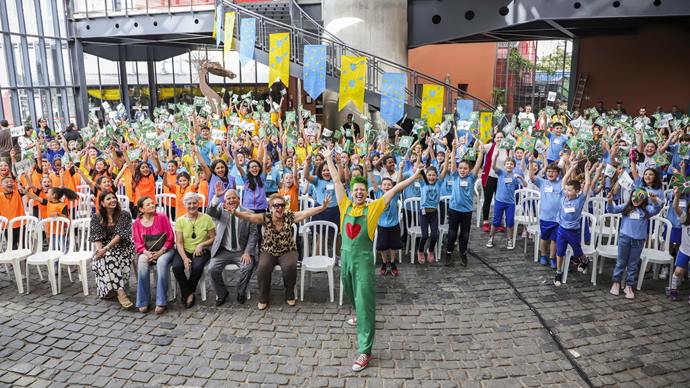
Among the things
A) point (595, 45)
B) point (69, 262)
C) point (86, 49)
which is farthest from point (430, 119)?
point (86, 49)

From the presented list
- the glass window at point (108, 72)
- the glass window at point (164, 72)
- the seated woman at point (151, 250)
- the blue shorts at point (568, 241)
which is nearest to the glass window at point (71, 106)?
the glass window at point (108, 72)

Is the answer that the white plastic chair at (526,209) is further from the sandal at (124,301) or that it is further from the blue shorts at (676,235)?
the sandal at (124,301)

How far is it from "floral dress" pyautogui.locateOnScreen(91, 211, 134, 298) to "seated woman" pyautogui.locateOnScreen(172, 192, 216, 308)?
658mm

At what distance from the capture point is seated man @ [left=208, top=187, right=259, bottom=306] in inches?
229

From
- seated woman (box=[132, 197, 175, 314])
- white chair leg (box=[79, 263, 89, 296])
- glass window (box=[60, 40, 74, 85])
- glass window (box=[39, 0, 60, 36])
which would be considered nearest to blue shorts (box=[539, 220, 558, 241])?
seated woman (box=[132, 197, 175, 314])

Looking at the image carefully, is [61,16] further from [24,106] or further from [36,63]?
[24,106]

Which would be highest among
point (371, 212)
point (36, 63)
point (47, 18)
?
point (47, 18)

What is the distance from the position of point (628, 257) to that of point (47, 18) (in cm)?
1785

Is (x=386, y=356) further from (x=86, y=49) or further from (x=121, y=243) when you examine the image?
(x=86, y=49)

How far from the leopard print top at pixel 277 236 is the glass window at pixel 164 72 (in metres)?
18.3

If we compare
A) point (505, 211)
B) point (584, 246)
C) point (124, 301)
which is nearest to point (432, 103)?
point (505, 211)

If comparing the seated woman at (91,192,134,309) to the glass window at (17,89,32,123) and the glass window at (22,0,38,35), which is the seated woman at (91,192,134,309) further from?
the glass window at (22,0,38,35)

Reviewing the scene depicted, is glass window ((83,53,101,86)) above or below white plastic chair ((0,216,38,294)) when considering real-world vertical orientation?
above

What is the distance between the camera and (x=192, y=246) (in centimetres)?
587
